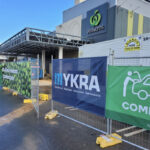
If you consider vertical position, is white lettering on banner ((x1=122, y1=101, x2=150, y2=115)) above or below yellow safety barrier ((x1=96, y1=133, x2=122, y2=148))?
above

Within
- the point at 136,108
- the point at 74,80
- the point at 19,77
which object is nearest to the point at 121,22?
the point at 19,77

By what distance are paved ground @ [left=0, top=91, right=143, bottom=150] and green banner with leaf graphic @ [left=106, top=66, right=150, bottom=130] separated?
0.85m

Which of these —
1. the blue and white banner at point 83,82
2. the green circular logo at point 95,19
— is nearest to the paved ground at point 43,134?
the blue and white banner at point 83,82

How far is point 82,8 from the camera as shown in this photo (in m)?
20.5

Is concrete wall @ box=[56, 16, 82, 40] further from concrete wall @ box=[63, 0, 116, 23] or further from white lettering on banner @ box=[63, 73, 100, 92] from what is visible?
white lettering on banner @ box=[63, 73, 100, 92]

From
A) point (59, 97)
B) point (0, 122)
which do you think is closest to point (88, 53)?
point (59, 97)

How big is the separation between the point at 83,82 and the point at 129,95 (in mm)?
1254

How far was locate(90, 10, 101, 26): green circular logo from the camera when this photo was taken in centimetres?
1773

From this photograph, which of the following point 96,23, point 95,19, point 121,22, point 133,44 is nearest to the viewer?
point 133,44

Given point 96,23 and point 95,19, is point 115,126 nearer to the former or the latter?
point 96,23

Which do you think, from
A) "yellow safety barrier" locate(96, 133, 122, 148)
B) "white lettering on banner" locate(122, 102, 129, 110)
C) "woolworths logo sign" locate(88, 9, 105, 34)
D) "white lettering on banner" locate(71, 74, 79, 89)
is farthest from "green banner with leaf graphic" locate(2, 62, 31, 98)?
"woolworths logo sign" locate(88, 9, 105, 34)

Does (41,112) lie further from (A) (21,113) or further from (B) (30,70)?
(B) (30,70)

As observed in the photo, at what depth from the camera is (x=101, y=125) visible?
13.2ft

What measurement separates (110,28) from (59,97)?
14945 millimetres
